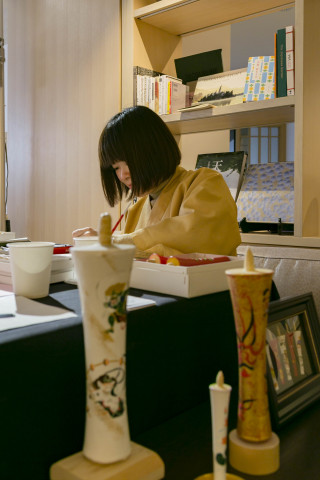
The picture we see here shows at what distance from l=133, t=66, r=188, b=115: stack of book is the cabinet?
0.14ft

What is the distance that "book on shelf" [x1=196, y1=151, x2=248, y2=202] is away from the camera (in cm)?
211

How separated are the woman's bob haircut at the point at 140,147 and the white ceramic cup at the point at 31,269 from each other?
76 cm

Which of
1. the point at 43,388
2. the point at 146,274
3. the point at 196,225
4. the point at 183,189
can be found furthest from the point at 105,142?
the point at 43,388

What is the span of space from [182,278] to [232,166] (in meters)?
1.41

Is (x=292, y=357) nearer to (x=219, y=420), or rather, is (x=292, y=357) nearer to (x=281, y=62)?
(x=219, y=420)

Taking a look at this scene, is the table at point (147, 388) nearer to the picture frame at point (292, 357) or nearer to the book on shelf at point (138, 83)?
the picture frame at point (292, 357)

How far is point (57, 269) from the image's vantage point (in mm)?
992

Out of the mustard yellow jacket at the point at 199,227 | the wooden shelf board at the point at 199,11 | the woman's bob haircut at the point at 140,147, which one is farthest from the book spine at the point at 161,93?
the mustard yellow jacket at the point at 199,227

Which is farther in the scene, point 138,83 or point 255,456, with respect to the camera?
point 138,83

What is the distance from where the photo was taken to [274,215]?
6.48ft

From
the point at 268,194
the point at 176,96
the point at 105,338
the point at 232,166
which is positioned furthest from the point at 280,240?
the point at 105,338

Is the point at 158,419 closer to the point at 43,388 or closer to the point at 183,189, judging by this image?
the point at 43,388

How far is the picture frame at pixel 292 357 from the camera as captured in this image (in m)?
0.78

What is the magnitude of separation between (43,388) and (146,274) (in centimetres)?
35
